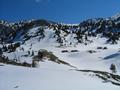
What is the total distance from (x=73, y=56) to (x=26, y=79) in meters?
156

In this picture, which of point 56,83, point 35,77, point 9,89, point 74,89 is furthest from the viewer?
point 35,77

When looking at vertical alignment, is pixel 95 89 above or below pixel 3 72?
below

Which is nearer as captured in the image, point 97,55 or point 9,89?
point 9,89

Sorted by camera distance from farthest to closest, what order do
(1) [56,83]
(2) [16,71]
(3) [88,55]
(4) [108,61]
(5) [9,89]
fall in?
(3) [88,55] < (4) [108,61] < (2) [16,71] < (1) [56,83] < (5) [9,89]

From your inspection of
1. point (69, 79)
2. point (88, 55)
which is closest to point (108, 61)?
point (88, 55)

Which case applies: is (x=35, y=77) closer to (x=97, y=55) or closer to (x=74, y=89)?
(x=74, y=89)

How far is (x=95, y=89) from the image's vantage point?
39344 millimetres

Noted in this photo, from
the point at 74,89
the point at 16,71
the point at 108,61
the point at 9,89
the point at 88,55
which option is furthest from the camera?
the point at 88,55

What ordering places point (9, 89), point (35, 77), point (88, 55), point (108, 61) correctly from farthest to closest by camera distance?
point (88, 55) < point (108, 61) < point (35, 77) < point (9, 89)

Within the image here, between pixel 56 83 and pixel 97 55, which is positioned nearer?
pixel 56 83

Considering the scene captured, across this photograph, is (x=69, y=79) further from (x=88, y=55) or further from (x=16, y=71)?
(x=88, y=55)

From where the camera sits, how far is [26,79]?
40.3 m

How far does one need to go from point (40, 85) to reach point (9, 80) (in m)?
4.80

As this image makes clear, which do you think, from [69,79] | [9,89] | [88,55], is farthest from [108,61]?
[9,89]
